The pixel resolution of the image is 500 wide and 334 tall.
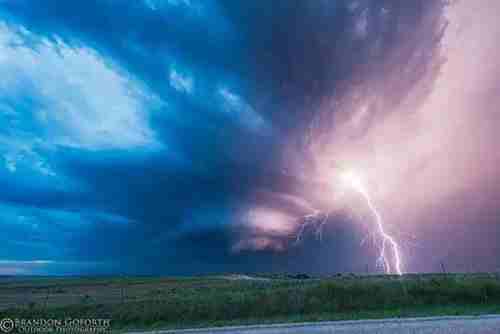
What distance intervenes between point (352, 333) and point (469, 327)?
4995 millimetres

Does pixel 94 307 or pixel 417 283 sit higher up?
pixel 417 283

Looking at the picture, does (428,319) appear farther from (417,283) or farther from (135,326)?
(135,326)

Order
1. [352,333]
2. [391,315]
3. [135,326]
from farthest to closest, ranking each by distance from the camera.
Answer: [135,326] → [391,315] → [352,333]

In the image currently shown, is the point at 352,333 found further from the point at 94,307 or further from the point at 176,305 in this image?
the point at 94,307

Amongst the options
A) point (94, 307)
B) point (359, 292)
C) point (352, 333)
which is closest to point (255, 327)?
point (352, 333)

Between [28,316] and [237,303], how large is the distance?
14.8 m

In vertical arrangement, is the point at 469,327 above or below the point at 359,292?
below

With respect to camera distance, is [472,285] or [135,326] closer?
[135,326]

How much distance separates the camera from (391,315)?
68.9 ft

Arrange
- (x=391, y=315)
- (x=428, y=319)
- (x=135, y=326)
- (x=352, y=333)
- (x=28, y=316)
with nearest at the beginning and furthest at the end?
(x=352, y=333), (x=428, y=319), (x=391, y=315), (x=135, y=326), (x=28, y=316)

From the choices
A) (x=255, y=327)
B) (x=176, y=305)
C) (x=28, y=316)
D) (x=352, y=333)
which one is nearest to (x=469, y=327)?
(x=352, y=333)

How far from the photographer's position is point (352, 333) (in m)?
15.5

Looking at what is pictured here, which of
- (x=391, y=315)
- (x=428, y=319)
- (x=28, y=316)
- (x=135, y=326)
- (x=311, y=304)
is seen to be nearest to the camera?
(x=428, y=319)

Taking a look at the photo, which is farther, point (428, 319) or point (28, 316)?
point (28, 316)
